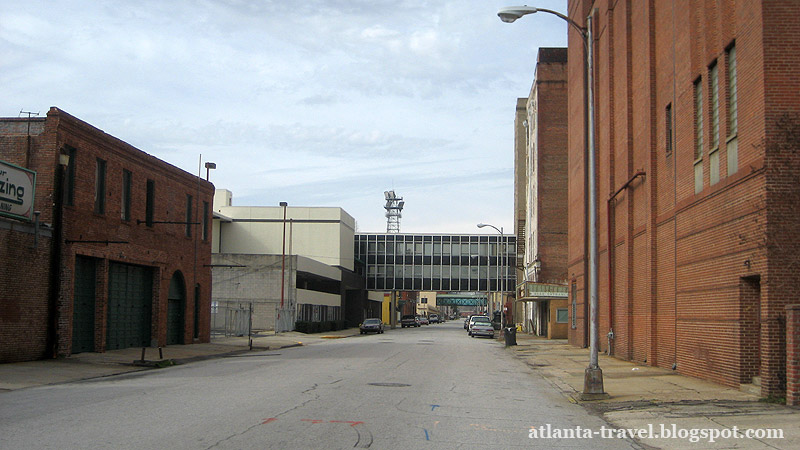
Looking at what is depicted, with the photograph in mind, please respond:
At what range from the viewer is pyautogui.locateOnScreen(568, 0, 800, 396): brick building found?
1527cm

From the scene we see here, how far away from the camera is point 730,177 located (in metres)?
17.2

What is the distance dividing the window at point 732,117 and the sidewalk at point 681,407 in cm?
517

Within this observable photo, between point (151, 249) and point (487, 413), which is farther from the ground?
point (151, 249)

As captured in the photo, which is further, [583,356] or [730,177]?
[583,356]

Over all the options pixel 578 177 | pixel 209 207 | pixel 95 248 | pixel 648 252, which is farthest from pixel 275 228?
pixel 648 252

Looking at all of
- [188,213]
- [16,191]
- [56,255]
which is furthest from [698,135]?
[188,213]

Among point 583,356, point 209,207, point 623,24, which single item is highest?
point 623,24

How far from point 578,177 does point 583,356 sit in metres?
12.1

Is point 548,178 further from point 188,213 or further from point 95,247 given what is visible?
point 95,247

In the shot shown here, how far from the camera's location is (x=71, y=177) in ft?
86.7

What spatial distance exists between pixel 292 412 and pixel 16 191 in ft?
48.8

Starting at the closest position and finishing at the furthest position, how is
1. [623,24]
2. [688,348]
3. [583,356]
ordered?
[688,348] → [623,24] → [583,356]

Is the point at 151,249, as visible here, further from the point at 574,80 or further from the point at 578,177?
the point at 574,80

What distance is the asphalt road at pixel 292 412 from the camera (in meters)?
10.1
